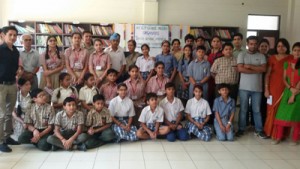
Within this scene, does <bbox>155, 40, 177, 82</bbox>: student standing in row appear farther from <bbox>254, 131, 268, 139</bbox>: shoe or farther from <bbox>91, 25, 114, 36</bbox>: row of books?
<bbox>91, 25, 114, 36</bbox>: row of books

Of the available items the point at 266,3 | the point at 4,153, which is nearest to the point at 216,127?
the point at 4,153

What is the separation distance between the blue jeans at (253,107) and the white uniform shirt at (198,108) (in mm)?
566

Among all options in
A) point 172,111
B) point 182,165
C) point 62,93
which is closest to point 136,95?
point 172,111

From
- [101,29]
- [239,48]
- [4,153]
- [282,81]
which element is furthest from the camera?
[101,29]

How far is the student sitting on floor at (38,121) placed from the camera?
3.75 meters

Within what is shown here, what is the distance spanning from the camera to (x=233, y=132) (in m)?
4.54

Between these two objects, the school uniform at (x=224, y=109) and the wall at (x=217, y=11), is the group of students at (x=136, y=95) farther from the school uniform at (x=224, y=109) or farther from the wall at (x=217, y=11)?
the wall at (x=217, y=11)

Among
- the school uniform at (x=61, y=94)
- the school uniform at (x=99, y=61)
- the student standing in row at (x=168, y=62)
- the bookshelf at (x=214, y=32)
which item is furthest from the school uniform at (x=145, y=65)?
the bookshelf at (x=214, y=32)

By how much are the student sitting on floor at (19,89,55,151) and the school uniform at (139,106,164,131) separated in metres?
1.23

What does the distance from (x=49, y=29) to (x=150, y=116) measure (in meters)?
4.20

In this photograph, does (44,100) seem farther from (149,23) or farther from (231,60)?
(149,23)

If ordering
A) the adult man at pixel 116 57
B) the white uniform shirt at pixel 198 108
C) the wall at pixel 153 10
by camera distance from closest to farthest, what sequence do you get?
1. the white uniform shirt at pixel 198 108
2. the adult man at pixel 116 57
3. the wall at pixel 153 10

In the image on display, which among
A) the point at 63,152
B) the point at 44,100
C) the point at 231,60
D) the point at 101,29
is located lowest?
the point at 63,152

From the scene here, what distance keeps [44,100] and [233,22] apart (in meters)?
5.74
